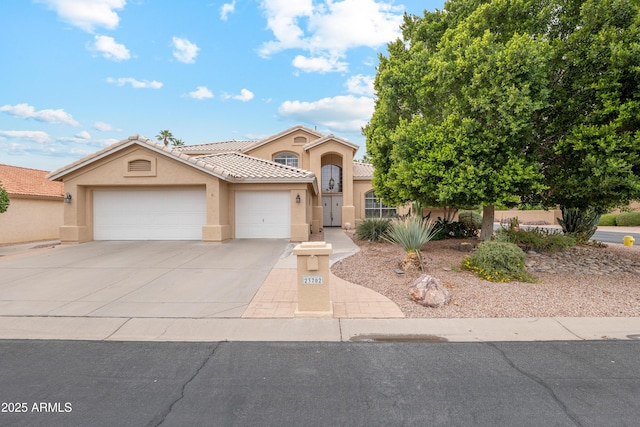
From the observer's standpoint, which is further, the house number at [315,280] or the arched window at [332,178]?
the arched window at [332,178]

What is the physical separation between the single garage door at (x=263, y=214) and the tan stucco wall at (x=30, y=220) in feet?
39.2

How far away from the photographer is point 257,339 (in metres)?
4.57

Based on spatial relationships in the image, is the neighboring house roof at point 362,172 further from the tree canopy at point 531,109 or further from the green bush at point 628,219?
the green bush at point 628,219

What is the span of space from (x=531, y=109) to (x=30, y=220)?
75.5 feet

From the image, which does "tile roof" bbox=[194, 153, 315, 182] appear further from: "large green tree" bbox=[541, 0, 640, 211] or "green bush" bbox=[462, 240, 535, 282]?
"large green tree" bbox=[541, 0, 640, 211]

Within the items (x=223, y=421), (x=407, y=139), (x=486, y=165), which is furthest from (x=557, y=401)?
(x=407, y=139)

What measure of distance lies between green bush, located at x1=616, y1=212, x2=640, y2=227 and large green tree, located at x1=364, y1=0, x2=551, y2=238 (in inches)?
1125

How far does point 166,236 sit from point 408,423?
13.7 metres

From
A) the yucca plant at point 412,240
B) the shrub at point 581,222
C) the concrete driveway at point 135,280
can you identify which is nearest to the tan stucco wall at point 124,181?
the concrete driveway at point 135,280

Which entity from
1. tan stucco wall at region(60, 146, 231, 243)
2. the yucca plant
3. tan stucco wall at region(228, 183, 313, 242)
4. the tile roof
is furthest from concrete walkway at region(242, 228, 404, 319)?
the tile roof

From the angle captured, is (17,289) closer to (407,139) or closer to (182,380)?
(182,380)

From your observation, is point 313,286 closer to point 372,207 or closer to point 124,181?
point 124,181

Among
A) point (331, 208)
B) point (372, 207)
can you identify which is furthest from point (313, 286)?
point (331, 208)

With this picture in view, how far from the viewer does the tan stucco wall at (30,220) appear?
1650cm
